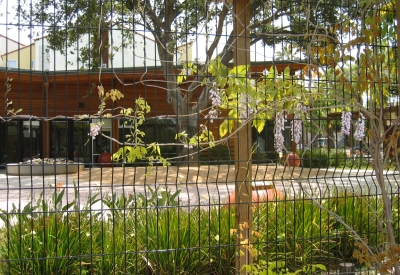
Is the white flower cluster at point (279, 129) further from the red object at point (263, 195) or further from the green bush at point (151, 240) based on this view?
the green bush at point (151, 240)

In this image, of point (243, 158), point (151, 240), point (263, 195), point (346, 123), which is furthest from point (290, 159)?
point (151, 240)

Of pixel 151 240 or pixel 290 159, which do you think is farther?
pixel 290 159

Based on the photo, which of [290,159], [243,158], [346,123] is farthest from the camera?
[290,159]

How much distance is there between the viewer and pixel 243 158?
12.0ft

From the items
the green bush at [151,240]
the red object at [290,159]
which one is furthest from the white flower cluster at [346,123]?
the green bush at [151,240]

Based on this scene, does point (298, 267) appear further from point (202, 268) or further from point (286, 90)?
point (286, 90)

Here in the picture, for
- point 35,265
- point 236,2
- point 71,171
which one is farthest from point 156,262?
point 71,171

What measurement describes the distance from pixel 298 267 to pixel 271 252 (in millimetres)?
314

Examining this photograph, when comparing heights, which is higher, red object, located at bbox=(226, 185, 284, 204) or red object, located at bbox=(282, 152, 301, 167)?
red object, located at bbox=(282, 152, 301, 167)

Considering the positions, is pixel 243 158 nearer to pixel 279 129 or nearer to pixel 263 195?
pixel 279 129

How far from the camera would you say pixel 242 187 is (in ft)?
12.3

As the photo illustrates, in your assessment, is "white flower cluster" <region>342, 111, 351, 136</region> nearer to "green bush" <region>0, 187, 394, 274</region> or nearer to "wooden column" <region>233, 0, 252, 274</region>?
"green bush" <region>0, 187, 394, 274</region>

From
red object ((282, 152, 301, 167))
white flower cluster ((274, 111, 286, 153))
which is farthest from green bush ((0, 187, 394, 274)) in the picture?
white flower cluster ((274, 111, 286, 153))

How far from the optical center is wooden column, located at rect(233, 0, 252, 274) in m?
3.63
